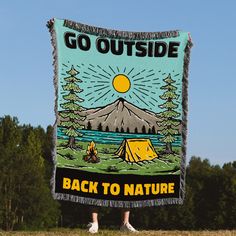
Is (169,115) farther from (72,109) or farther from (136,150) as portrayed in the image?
(72,109)

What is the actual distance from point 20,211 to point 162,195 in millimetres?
53302

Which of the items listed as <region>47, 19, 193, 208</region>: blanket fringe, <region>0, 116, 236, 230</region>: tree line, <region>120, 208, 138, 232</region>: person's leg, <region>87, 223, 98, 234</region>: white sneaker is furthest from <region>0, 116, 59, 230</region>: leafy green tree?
<region>87, 223, 98, 234</region>: white sneaker

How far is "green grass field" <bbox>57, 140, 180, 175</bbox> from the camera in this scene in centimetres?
1953

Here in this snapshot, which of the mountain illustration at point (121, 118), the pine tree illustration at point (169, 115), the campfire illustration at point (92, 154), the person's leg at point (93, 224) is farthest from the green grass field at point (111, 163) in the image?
the person's leg at point (93, 224)

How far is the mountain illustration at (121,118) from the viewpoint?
19906mm

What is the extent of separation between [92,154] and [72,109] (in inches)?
63.1

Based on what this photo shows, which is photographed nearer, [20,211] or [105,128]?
[105,128]

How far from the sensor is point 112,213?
260 feet

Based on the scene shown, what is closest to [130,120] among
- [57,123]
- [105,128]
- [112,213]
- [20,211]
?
[105,128]

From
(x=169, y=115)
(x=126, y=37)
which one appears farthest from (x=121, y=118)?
(x=126, y=37)

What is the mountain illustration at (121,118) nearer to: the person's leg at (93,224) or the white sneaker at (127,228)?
the person's leg at (93,224)

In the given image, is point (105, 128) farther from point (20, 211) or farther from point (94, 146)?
point (20, 211)

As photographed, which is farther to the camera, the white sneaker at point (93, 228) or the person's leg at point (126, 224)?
the person's leg at point (126, 224)

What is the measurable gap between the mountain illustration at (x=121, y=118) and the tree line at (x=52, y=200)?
50.6 metres
